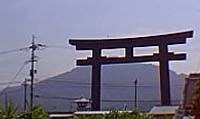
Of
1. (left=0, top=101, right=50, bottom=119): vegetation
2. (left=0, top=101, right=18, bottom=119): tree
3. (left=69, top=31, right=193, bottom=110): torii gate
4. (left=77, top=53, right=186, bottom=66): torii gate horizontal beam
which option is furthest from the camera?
(left=77, top=53, right=186, bottom=66): torii gate horizontal beam

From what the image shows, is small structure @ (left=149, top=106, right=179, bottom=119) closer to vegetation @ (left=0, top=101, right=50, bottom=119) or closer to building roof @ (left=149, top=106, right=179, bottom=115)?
building roof @ (left=149, top=106, right=179, bottom=115)

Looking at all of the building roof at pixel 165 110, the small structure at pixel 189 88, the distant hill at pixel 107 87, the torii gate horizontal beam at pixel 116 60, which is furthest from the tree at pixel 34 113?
the distant hill at pixel 107 87

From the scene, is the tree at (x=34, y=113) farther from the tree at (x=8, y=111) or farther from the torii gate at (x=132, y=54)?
the torii gate at (x=132, y=54)

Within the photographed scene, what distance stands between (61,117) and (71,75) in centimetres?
11800

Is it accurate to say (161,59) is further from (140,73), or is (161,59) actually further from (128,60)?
(140,73)

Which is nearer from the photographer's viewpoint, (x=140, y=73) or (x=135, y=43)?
(x=135, y=43)

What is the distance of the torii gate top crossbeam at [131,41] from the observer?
36.9 meters

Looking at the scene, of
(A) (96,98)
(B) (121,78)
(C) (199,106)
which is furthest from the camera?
Result: (B) (121,78)

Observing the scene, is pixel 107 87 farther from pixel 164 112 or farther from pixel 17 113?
pixel 17 113

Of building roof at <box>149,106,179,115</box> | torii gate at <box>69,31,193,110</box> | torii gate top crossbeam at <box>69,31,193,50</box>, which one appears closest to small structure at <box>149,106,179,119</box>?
building roof at <box>149,106,179,115</box>

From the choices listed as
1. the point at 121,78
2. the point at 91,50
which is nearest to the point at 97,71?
the point at 91,50

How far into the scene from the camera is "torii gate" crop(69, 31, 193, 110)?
37.6 meters

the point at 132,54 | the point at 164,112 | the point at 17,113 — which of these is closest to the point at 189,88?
the point at 17,113

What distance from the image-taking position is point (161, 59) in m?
38.3
